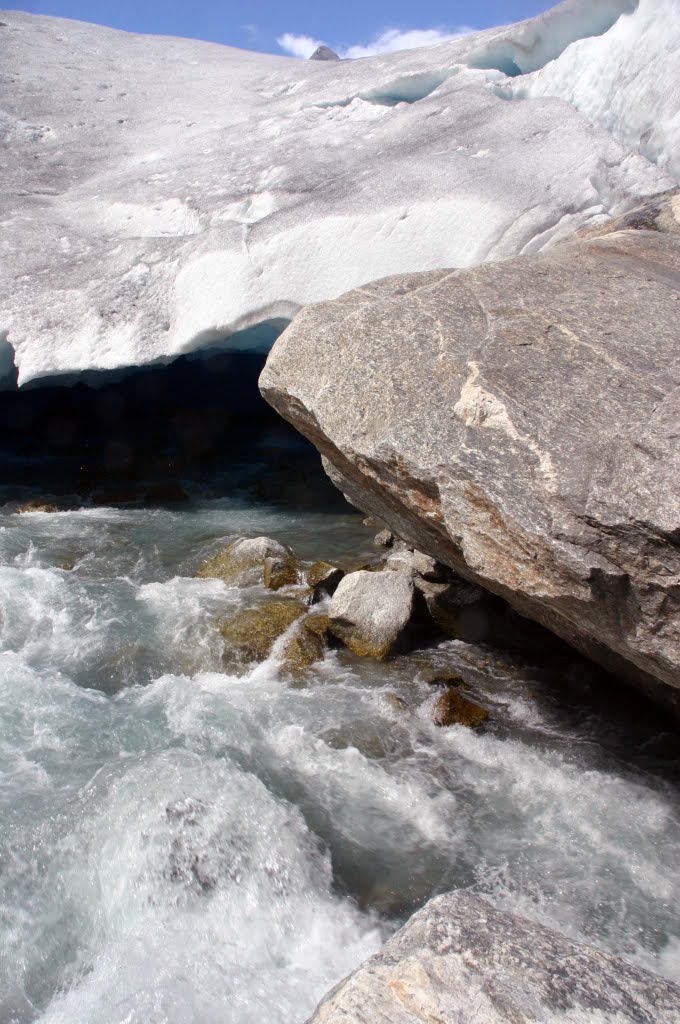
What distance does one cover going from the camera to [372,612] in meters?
6.33

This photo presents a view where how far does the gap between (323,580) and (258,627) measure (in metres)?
1.04

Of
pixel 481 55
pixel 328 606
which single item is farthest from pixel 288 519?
pixel 481 55

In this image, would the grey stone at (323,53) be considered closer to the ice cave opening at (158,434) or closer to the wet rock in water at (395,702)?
the ice cave opening at (158,434)

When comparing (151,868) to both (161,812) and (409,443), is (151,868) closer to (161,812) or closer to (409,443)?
(161,812)

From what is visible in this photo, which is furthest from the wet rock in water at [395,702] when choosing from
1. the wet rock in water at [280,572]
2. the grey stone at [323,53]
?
the grey stone at [323,53]

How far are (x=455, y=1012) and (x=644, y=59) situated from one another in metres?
9.51

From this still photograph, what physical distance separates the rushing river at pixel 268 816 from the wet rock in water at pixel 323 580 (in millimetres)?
928

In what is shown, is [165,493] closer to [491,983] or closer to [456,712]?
[456,712]

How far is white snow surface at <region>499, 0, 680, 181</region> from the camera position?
7903 millimetres

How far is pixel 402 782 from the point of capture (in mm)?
4621

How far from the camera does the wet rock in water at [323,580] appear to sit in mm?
7043

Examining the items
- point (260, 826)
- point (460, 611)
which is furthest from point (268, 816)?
point (460, 611)

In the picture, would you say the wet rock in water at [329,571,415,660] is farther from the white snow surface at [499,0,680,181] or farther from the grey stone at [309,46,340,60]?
the grey stone at [309,46,340,60]

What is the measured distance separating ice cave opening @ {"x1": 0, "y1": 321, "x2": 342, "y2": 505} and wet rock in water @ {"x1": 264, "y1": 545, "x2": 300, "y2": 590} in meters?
3.02
